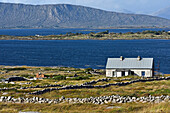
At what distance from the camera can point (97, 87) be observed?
4722 centimetres

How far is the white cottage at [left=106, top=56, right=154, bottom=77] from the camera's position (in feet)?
224

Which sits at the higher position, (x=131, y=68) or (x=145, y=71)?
(x=131, y=68)

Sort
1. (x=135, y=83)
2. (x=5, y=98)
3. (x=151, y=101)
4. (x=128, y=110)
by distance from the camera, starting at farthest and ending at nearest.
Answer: (x=135, y=83), (x=5, y=98), (x=151, y=101), (x=128, y=110)

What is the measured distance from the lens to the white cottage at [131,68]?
68.2 metres

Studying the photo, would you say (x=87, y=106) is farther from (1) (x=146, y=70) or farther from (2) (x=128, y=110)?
(1) (x=146, y=70)

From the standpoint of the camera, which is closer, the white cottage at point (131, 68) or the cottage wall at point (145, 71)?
the cottage wall at point (145, 71)

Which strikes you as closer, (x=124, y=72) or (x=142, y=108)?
(x=142, y=108)

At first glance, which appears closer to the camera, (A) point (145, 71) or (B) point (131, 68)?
(A) point (145, 71)

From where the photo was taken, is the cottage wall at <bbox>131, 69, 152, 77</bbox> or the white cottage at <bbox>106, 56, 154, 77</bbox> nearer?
the cottage wall at <bbox>131, 69, 152, 77</bbox>

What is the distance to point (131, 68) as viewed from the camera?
69.4 meters

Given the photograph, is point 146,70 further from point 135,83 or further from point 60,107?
point 60,107

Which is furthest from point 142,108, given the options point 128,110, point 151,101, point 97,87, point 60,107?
point 97,87

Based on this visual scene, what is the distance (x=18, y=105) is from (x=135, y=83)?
24531 millimetres

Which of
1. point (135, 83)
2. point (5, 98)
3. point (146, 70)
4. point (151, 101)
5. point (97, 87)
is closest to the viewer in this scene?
point (151, 101)
